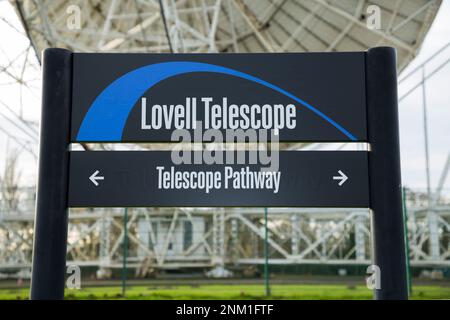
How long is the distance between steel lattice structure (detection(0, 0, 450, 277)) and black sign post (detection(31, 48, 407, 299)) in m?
11.0

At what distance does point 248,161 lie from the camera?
4551 millimetres

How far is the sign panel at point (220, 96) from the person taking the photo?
4570 millimetres

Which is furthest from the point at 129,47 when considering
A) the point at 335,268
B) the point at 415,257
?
the point at 415,257

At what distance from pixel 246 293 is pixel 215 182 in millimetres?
8192

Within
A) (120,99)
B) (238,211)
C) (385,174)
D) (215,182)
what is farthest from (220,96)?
(238,211)

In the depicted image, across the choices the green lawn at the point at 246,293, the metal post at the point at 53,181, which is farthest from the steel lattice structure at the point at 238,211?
the metal post at the point at 53,181

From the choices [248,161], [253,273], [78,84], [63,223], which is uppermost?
[78,84]

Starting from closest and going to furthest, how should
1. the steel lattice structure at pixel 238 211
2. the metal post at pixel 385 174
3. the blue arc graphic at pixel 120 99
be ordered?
the metal post at pixel 385 174
the blue arc graphic at pixel 120 99
the steel lattice structure at pixel 238 211

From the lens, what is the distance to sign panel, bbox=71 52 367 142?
15.0ft

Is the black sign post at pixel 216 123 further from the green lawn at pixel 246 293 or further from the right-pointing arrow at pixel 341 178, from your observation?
the green lawn at pixel 246 293

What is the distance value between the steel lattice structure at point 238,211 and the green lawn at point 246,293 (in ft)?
12.1

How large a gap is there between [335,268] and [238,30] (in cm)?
977

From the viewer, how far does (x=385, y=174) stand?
4.46 meters
